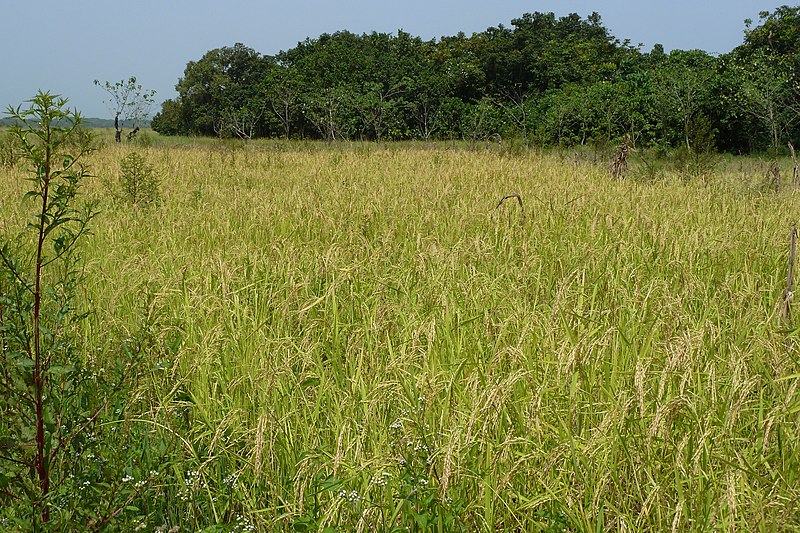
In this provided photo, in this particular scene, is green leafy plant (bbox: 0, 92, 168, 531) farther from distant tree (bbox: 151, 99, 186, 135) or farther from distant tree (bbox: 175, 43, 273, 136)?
distant tree (bbox: 151, 99, 186, 135)

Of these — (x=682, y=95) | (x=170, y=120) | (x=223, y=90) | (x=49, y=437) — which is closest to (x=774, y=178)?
(x=49, y=437)

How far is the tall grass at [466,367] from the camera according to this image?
1778 millimetres

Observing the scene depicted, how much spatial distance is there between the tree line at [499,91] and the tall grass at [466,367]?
40.3 feet

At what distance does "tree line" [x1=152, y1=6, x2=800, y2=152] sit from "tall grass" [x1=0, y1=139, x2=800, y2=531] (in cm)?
1227

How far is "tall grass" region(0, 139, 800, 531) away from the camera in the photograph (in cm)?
178

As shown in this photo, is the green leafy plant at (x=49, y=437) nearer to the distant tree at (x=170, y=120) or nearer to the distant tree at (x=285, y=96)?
the distant tree at (x=285, y=96)

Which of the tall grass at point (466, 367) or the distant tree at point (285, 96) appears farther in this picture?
the distant tree at point (285, 96)

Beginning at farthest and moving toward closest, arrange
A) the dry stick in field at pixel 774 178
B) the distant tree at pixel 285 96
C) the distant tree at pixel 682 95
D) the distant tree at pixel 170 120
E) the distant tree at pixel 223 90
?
the distant tree at pixel 170 120
the distant tree at pixel 223 90
the distant tree at pixel 285 96
the distant tree at pixel 682 95
the dry stick in field at pixel 774 178

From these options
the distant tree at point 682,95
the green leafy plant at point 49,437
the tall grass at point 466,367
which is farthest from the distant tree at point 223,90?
the green leafy plant at point 49,437

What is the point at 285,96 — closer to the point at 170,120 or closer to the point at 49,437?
the point at 170,120

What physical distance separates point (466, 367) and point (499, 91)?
33.7 meters

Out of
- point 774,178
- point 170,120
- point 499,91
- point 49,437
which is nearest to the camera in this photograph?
point 49,437

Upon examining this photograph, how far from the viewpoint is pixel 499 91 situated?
34500 mm

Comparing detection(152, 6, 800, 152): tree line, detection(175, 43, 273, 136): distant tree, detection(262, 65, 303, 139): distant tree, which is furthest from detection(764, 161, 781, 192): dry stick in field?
detection(175, 43, 273, 136): distant tree
